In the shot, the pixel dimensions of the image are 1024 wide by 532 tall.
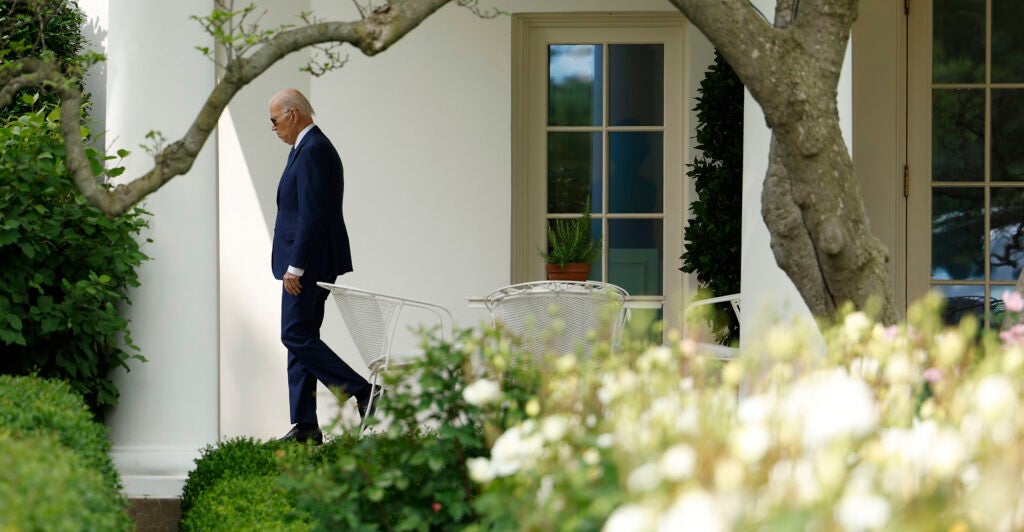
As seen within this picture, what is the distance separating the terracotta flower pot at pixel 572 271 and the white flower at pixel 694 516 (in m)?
5.60

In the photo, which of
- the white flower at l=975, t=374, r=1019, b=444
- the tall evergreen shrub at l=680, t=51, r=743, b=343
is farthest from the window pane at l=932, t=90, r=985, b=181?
the white flower at l=975, t=374, r=1019, b=444

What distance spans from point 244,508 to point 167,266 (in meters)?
1.34

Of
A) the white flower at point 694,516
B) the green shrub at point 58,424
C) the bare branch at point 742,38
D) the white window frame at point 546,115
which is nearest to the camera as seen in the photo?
the white flower at point 694,516

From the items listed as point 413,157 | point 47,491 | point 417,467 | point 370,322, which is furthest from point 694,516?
point 413,157

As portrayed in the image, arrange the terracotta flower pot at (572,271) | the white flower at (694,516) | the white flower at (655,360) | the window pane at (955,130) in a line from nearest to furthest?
the white flower at (694,516) < the white flower at (655,360) < the window pane at (955,130) < the terracotta flower pot at (572,271)

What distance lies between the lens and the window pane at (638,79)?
7383mm

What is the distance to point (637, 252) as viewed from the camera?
746 cm

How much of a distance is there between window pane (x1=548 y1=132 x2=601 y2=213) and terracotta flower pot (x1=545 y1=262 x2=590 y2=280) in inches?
20.1

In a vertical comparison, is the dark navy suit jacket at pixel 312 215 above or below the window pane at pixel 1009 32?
below

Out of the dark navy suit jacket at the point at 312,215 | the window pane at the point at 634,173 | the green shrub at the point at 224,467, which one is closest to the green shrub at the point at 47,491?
the green shrub at the point at 224,467

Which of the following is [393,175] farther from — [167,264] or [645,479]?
[645,479]

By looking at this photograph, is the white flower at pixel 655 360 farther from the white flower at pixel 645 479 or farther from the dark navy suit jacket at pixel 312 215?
the dark navy suit jacket at pixel 312 215

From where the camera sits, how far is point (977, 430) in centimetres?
196

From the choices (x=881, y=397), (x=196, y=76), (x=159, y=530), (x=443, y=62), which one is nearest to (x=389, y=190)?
(x=443, y=62)
